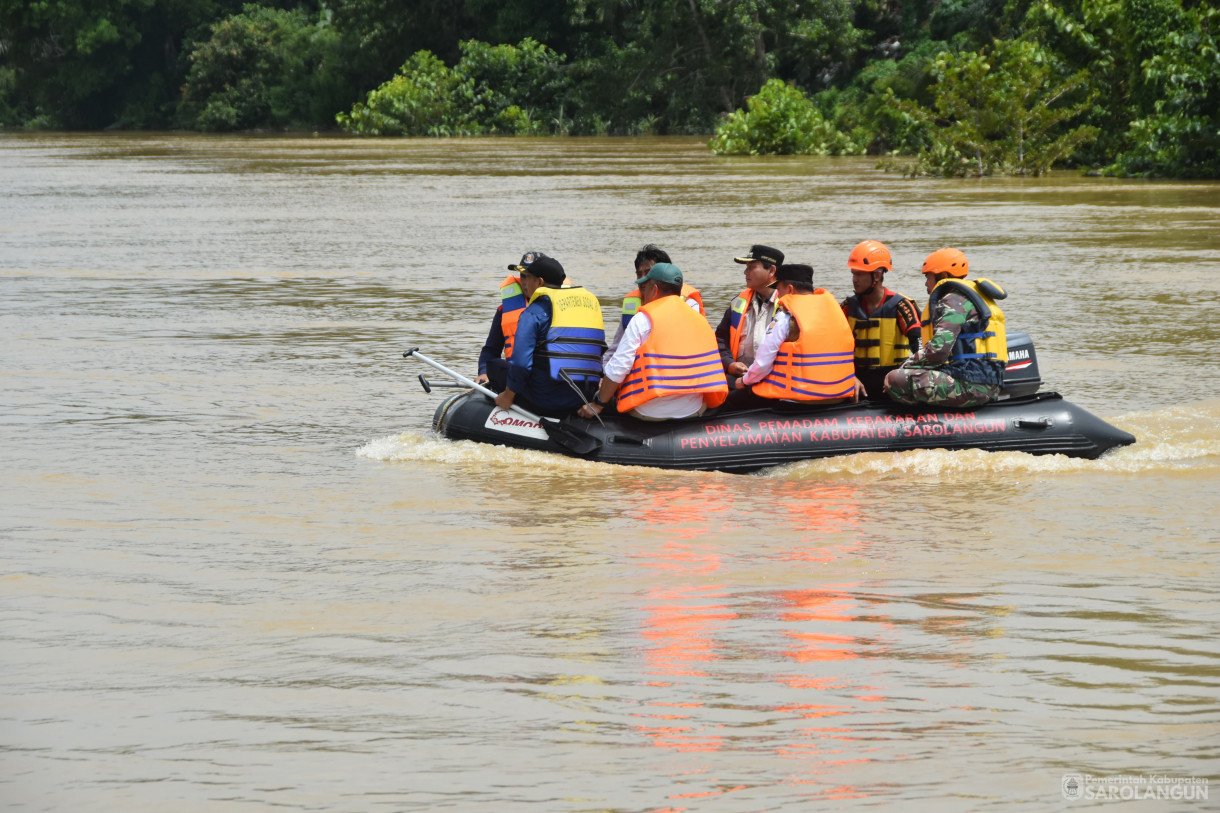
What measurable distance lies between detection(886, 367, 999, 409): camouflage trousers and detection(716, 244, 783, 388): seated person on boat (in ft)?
2.61

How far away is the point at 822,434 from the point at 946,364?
0.74 meters

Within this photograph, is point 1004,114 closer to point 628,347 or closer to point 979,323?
point 979,323

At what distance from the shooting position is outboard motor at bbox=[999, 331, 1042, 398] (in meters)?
8.67

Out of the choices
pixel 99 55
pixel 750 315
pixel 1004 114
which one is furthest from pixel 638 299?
pixel 99 55

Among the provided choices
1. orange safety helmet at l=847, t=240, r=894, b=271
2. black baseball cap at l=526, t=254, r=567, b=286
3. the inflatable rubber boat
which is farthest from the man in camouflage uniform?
black baseball cap at l=526, t=254, r=567, b=286

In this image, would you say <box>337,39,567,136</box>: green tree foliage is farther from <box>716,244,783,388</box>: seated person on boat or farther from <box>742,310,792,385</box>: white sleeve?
<box>742,310,792,385</box>: white sleeve

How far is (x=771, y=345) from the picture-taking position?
27.6 feet

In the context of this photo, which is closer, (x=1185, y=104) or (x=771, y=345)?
(x=771, y=345)

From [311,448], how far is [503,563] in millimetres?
2777

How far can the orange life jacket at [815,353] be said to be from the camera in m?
8.33

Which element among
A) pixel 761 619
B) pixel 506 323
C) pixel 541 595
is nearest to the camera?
pixel 761 619

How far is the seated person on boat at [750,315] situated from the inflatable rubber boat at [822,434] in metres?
0.48

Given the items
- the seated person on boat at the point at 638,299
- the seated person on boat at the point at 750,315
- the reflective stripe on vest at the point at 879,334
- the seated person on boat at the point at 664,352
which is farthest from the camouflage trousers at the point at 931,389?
the seated person on boat at the point at 638,299

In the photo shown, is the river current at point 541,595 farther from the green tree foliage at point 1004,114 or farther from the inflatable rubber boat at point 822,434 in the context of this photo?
the green tree foliage at point 1004,114
